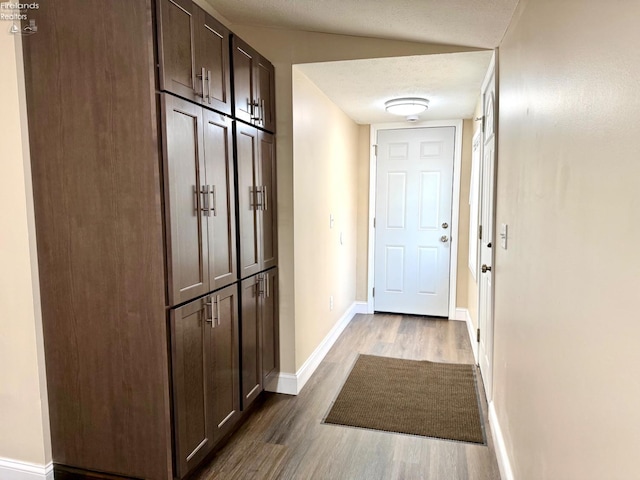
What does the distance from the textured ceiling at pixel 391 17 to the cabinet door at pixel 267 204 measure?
695mm

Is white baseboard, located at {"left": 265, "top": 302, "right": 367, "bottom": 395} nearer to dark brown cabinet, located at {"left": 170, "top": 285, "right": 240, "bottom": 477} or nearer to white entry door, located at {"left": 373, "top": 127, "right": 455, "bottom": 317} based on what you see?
dark brown cabinet, located at {"left": 170, "top": 285, "right": 240, "bottom": 477}

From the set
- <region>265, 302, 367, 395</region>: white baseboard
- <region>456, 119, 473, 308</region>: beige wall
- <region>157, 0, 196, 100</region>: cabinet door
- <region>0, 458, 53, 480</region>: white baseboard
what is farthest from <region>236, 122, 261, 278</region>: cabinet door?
<region>456, 119, 473, 308</region>: beige wall

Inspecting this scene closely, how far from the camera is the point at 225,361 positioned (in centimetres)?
214

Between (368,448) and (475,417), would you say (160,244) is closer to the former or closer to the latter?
(368,448)

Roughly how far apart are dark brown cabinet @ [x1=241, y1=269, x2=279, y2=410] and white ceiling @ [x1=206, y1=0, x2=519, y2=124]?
144 centimetres

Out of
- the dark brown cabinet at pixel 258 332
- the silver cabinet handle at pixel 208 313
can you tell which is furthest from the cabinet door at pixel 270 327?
the silver cabinet handle at pixel 208 313

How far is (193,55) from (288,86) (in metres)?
0.95

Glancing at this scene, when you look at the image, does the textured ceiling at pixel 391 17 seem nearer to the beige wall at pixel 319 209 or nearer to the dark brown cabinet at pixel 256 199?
the beige wall at pixel 319 209

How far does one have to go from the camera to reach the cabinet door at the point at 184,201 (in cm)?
167

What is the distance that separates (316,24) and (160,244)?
5.44ft

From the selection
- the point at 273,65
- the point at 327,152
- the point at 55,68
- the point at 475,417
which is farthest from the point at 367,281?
the point at 55,68

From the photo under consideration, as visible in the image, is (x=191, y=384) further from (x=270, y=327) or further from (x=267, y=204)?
(x=267, y=204)

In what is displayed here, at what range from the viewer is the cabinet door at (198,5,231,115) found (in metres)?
1.88

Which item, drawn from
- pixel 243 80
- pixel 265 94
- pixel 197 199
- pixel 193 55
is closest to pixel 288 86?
pixel 265 94
